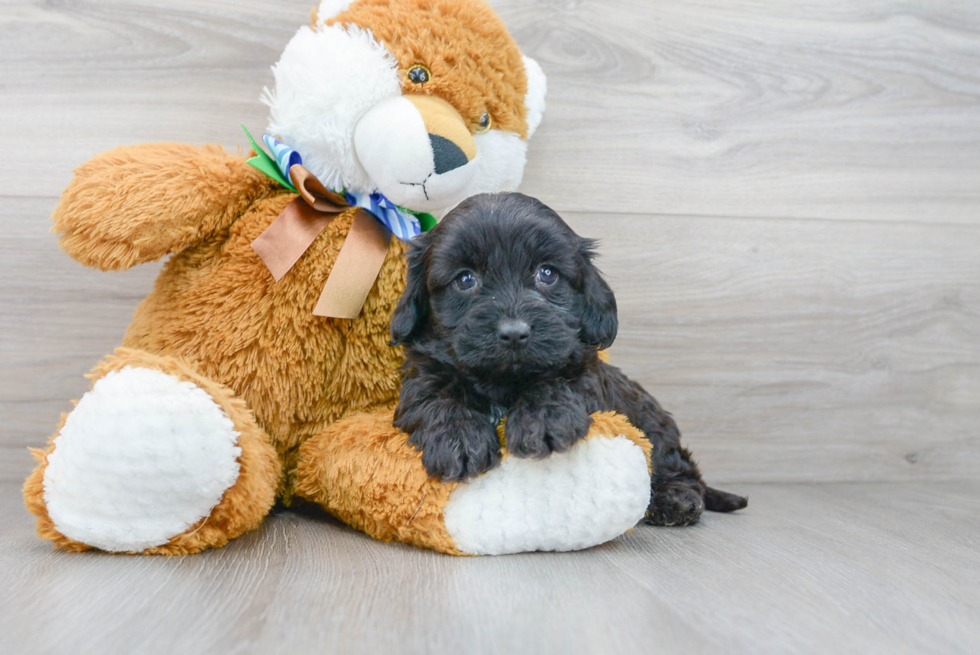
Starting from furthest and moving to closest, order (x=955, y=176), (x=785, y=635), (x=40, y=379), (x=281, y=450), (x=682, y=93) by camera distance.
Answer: (x=955, y=176) → (x=682, y=93) → (x=40, y=379) → (x=281, y=450) → (x=785, y=635)

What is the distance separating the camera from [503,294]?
1.13m

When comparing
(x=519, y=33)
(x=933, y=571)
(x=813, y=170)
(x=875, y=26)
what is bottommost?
(x=933, y=571)

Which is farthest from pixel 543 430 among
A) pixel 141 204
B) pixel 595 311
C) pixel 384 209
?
pixel 141 204

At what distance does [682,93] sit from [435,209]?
0.85 meters

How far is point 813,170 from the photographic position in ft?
6.34

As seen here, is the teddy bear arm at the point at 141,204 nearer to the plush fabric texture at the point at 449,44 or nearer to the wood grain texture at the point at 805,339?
the plush fabric texture at the point at 449,44

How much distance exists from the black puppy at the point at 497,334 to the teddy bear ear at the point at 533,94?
0.38 meters

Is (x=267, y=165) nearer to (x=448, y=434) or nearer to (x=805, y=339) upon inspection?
(x=448, y=434)

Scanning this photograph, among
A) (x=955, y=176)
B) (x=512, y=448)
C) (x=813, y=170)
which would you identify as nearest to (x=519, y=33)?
(x=813, y=170)

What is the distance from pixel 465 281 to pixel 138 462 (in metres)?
A: 0.55

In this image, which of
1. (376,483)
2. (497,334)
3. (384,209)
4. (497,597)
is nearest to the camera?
(497,597)

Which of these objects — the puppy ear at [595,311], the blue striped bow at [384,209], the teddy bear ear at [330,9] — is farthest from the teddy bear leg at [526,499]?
the teddy bear ear at [330,9]

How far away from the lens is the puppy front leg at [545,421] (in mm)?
1108

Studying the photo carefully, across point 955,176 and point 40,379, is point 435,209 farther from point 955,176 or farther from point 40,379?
point 955,176
